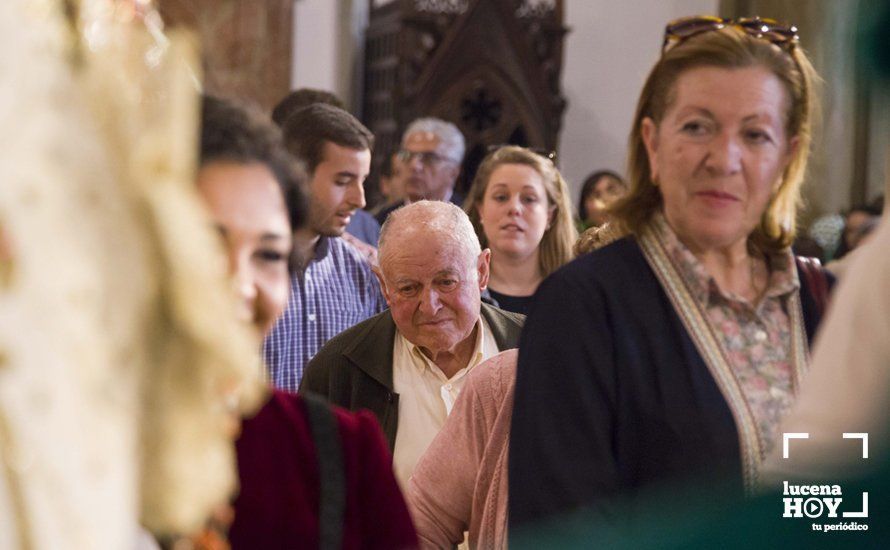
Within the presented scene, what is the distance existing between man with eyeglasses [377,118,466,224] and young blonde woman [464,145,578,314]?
5.01 ft

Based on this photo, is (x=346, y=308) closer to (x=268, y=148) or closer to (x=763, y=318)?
(x=763, y=318)

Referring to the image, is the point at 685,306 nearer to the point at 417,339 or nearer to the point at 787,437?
the point at 787,437

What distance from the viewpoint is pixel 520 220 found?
5.40m

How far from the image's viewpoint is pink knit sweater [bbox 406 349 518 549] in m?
3.09

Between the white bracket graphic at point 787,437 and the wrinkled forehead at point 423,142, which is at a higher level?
the wrinkled forehead at point 423,142

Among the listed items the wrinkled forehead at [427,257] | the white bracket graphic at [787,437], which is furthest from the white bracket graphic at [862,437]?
the wrinkled forehead at [427,257]

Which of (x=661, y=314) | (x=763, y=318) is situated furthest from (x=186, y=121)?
(x=763, y=318)

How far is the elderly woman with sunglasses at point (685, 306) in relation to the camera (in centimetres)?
227

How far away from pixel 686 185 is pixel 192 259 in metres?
1.27

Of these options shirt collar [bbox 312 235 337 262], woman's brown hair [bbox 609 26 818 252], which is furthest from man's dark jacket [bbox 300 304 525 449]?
woman's brown hair [bbox 609 26 818 252]

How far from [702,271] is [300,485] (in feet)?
2.91

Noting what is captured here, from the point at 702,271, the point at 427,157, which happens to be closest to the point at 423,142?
the point at 427,157

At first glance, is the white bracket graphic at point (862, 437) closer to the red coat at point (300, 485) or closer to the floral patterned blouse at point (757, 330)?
the floral patterned blouse at point (757, 330)

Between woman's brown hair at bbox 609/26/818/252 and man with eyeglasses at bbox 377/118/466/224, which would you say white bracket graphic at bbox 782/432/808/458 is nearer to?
woman's brown hair at bbox 609/26/818/252
